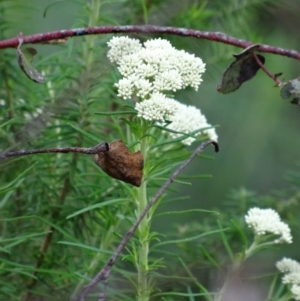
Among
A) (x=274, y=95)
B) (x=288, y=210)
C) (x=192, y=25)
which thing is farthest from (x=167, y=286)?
(x=274, y=95)

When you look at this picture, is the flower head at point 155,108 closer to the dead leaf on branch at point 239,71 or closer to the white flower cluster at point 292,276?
the dead leaf on branch at point 239,71

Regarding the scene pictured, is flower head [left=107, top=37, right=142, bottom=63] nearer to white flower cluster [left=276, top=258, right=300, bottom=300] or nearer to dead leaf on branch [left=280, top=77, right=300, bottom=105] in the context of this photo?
dead leaf on branch [left=280, top=77, right=300, bottom=105]

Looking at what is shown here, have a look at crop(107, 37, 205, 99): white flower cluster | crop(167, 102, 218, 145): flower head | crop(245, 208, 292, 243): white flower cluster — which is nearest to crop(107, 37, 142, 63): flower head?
crop(107, 37, 205, 99): white flower cluster

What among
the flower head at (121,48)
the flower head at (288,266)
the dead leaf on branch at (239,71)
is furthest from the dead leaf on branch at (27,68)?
the flower head at (288,266)

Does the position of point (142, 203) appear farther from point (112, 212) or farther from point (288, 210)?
point (288, 210)

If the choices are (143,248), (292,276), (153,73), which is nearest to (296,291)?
(292,276)
